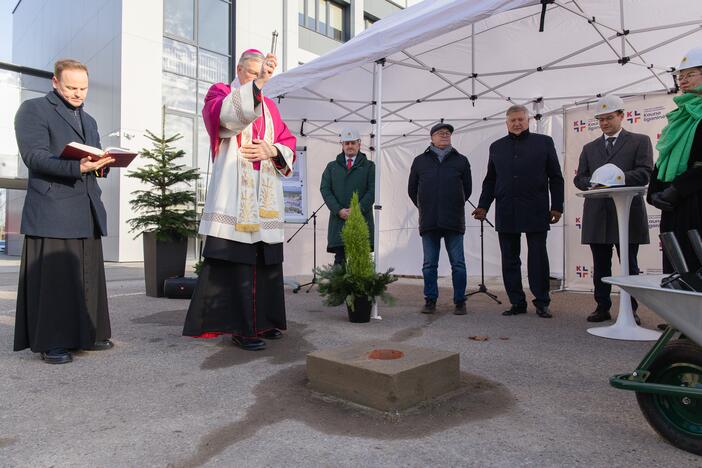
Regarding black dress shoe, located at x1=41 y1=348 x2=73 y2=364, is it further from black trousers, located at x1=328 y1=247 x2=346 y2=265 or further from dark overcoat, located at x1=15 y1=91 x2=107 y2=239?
black trousers, located at x1=328 y1=247 x2=346 y2=265

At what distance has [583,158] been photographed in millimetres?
5055

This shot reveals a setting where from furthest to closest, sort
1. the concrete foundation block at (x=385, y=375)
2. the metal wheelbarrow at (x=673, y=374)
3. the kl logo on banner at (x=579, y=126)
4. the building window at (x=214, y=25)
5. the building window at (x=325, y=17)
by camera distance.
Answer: the building window at (x=325, y=17)
the building window at (x=214, y=25)
the kl logo on banner at (x=579, y=126)
the concrete foundation block at (x=385, y=375)
the metal wheelbarrow at (x=673, y=374)

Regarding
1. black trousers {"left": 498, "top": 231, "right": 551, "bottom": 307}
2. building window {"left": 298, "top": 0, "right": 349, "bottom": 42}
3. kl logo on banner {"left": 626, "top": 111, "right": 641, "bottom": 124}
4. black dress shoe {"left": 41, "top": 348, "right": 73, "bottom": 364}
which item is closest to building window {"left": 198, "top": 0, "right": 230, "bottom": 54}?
building window {"left": 298, "top": 0, "right": 349, "bottom": 42}

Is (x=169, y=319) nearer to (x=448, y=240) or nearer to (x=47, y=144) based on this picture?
(x=47, y=144)

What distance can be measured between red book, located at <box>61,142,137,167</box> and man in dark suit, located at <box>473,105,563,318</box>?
137 inches

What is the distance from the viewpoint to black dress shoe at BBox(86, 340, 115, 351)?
3629mm

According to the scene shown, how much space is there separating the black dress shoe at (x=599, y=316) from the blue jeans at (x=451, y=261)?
1.18m

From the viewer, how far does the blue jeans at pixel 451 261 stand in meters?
5.36

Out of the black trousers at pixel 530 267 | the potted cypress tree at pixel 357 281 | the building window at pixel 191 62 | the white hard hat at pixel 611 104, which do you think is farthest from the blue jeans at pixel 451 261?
the building window at pixel 191 62

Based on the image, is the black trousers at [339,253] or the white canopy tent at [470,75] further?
the black trousers at [339,253]

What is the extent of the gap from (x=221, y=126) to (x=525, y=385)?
8.23 feet

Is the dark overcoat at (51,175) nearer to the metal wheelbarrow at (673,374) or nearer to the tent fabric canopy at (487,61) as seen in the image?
the tent fabric canopy at (487,61)

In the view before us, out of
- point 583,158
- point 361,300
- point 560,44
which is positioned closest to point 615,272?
point 583,158

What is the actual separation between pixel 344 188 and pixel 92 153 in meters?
3.46
